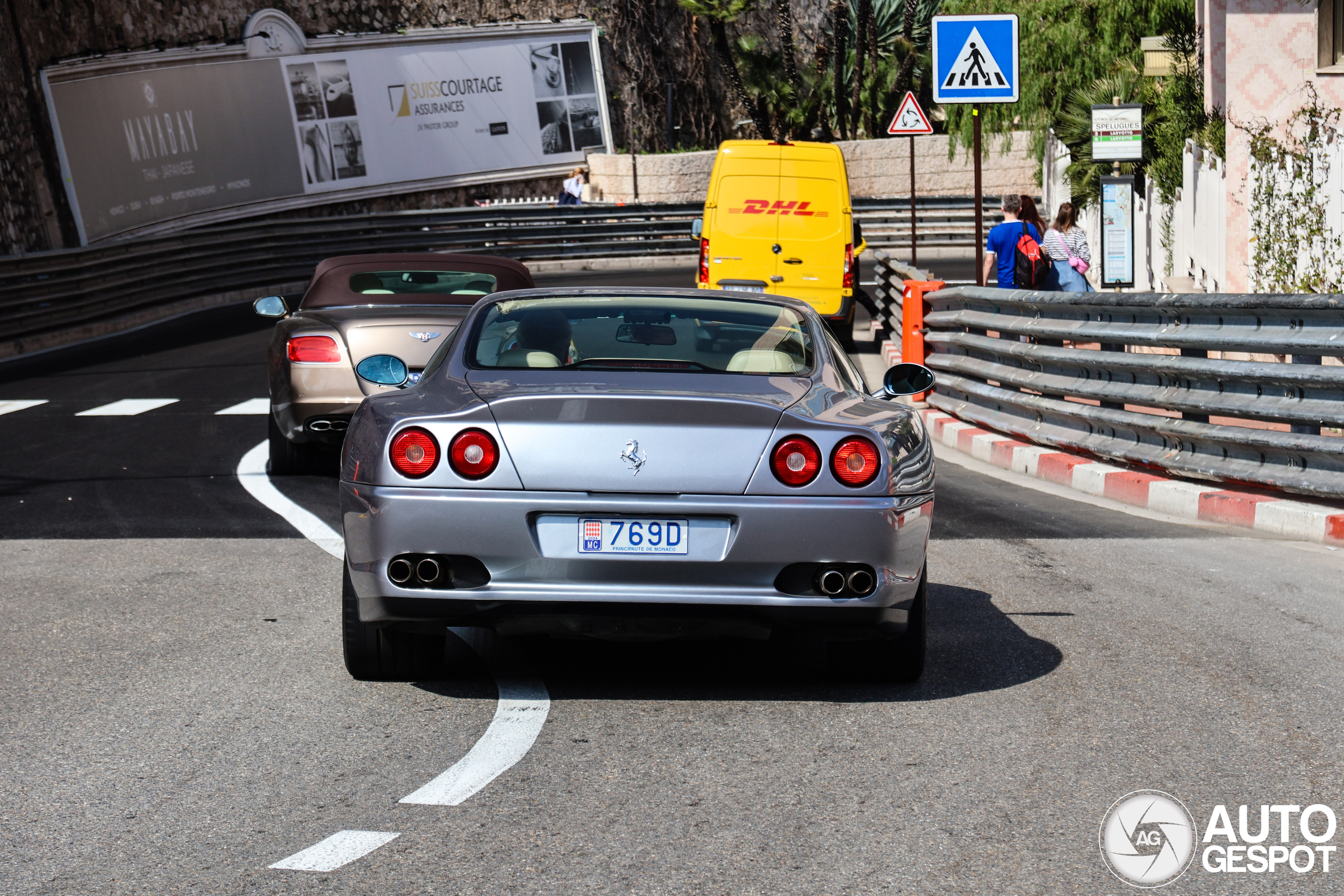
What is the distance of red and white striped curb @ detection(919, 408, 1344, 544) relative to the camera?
27.0ft

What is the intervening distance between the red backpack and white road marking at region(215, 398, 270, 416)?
21.3ft

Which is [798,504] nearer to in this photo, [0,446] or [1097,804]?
[1097,804]

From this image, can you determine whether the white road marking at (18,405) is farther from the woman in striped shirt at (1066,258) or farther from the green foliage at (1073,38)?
the green foliage at (1073,38)

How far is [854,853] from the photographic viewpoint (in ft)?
12.2

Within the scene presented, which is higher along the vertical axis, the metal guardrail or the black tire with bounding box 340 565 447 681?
the black tire with bounding box 340 565 447 681

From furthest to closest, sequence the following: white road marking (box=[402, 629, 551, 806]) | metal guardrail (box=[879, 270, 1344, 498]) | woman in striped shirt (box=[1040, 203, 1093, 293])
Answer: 1. woman in striped shirt (box=[1040, 203, 1093, 293])
2. metal guardrail (box=[879, 270, 1344, 498])
3. white road marking (box=[402, 629, 551, 806])

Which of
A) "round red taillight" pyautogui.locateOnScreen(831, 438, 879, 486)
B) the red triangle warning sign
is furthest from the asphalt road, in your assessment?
the red triangle warning sign

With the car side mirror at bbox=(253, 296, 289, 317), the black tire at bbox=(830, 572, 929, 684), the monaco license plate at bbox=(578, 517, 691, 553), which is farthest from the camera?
the car side mirror at bbox=(253, 296, 289, 317)

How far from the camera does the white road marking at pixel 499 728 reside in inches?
165

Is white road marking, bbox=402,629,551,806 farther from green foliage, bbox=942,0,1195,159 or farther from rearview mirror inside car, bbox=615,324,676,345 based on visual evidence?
green foliage, bbox=942,0,1195,159

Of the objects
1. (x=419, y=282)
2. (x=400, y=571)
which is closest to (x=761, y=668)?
(x=400, y=571)

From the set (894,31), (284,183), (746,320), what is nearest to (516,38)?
(284,183)

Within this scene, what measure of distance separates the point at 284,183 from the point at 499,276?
1019 inches

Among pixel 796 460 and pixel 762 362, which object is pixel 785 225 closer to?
pixel 762 362
